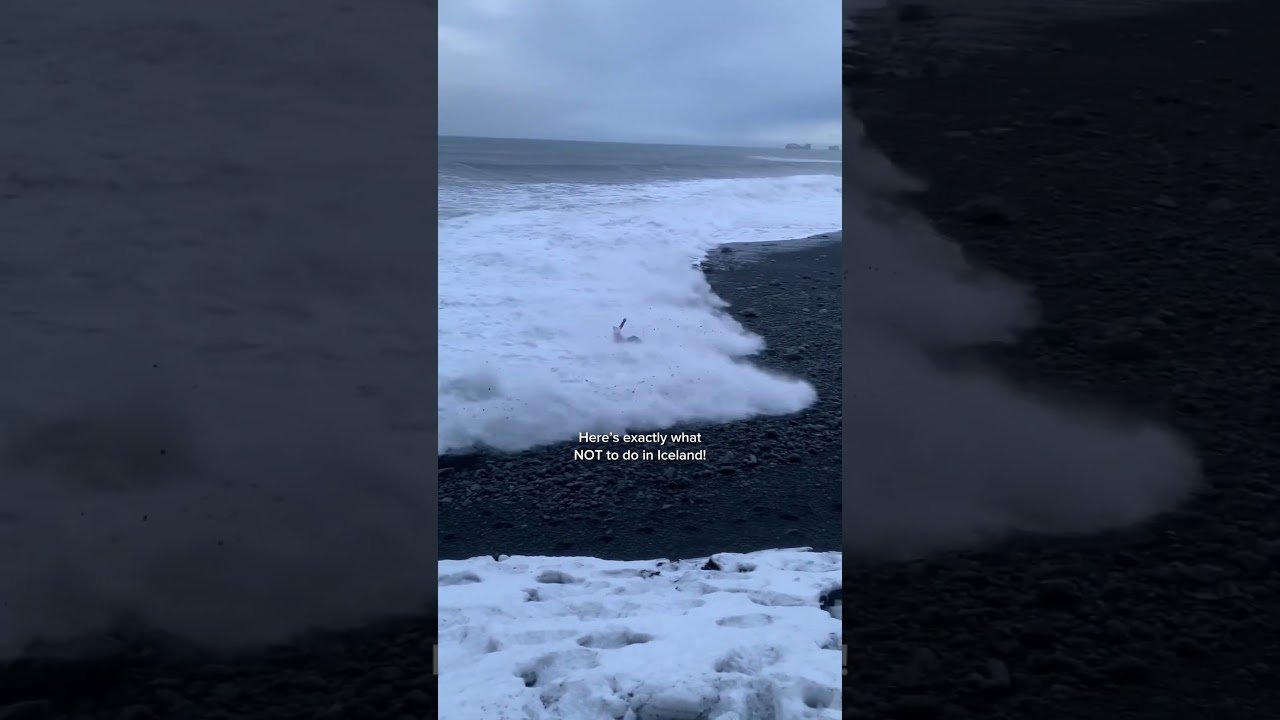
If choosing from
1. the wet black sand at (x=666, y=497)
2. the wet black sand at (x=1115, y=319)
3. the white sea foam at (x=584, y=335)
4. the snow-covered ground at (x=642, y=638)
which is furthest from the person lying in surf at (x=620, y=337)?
the wet black sand at (x=1115, y=319)

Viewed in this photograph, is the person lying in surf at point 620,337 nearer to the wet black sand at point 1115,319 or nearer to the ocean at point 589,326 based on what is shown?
the ocean at point 589,326

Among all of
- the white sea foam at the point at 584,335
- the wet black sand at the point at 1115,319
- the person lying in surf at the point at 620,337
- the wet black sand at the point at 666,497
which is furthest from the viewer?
the person lying in surf at the point at 620,337

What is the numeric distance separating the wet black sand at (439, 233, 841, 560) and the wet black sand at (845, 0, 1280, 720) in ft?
5.38

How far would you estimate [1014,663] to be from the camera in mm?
1560

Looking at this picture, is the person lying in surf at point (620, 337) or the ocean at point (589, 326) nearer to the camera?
the ocean at point (589, 326)

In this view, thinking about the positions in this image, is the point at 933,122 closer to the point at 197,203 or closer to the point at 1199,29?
the point at 1199,29

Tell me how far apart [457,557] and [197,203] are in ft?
6.31

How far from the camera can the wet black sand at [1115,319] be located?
1.55m

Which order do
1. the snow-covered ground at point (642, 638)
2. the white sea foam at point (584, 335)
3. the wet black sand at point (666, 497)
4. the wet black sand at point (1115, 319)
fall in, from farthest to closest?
the white sea foam at point (584, 335) < the wet black sand at point (666, 497) < the snow-covered ground at point (642, 638) < the wet black sand at point (1115, 319)

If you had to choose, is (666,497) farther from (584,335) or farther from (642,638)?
(584,335)

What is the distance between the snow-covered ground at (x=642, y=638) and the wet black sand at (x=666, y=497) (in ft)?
0.59

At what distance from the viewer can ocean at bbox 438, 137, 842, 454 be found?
13.8 ft

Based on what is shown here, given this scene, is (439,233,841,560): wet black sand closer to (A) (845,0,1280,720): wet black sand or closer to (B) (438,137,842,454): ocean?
(B) (438,137,842,454): ocean

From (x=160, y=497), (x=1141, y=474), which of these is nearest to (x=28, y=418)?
(x=160, y=497)
